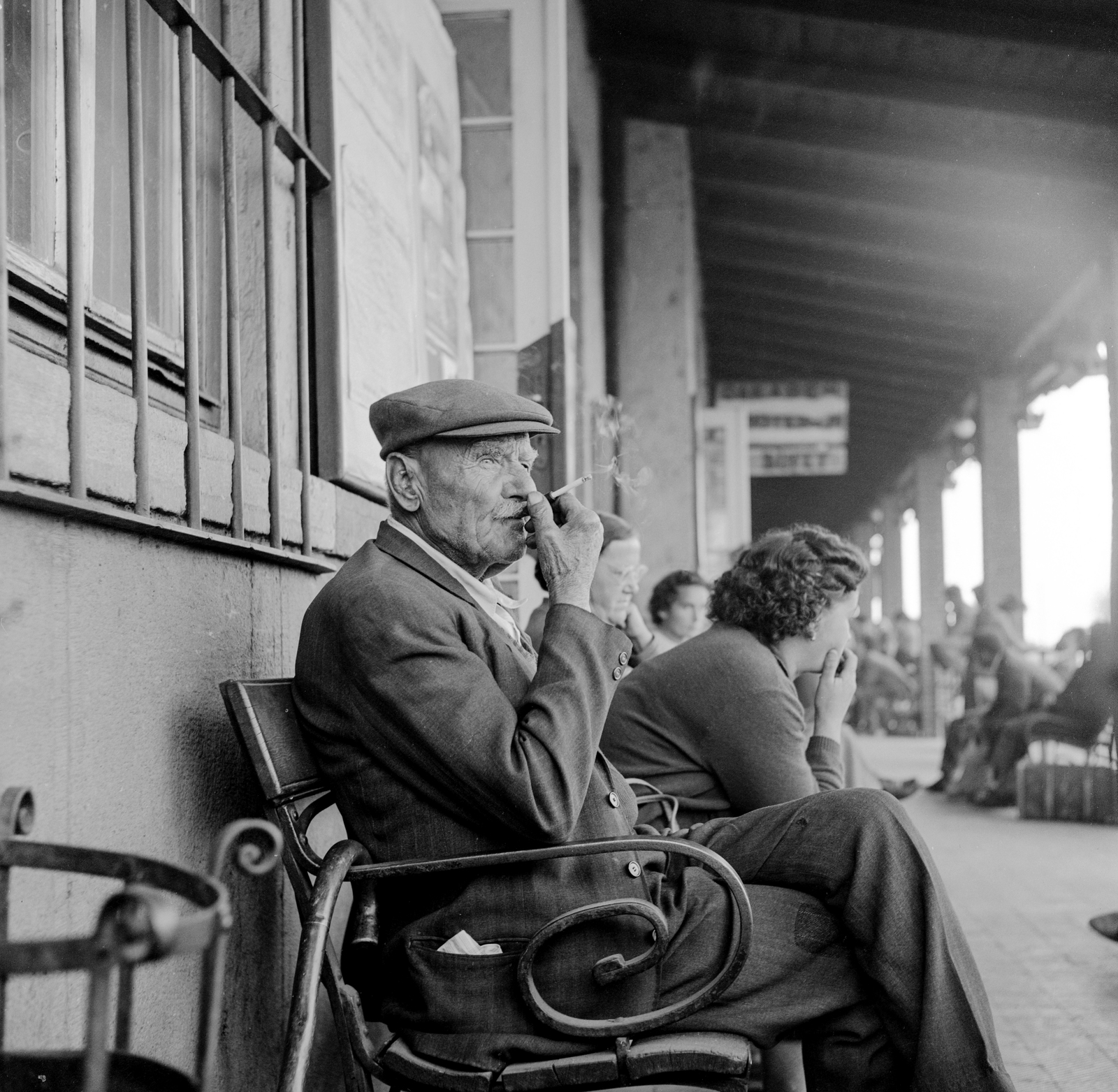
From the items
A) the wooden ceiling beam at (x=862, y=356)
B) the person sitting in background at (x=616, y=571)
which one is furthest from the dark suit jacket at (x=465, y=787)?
the wooden ceiling beam at (x=862, y=356)

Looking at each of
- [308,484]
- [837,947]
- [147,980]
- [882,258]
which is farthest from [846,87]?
[147,980]

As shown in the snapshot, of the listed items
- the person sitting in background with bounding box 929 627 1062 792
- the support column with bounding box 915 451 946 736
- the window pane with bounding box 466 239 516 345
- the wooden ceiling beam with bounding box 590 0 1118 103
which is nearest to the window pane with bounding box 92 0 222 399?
the window pane with bounding box 466 239 516 345

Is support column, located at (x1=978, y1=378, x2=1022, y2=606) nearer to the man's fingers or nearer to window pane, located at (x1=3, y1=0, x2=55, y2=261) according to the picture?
the man's fingers

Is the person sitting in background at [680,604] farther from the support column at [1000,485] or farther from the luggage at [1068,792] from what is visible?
the support column at [1000,485]

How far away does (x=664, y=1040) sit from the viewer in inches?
67.4

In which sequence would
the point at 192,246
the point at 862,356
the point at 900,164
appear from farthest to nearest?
the point at 862,356, the point at 900,164, the point at 192,246

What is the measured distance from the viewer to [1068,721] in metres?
7.45

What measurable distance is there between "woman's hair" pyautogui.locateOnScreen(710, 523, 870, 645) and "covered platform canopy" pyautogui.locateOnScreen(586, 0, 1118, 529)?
4.09 meters

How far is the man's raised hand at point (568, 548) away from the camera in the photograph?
6.24ft

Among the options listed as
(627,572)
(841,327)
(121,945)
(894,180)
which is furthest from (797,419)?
(121,945)

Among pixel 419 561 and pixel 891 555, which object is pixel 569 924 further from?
pixel 891 555

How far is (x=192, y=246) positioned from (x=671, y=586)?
3142 mm

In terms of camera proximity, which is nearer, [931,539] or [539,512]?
[539,512]

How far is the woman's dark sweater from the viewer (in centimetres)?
239
